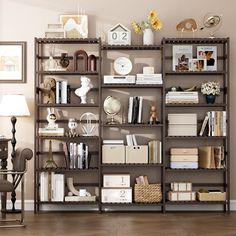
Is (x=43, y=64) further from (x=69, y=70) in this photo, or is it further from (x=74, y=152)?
(x=74, y=152)

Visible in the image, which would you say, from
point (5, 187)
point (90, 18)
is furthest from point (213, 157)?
point (5, 187)

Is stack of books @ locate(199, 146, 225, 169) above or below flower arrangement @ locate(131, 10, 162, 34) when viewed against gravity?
below

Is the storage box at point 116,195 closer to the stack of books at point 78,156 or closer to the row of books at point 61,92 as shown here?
the stack of books at point 78,156

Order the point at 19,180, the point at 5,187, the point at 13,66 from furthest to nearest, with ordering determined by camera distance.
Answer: the point at 13,66 < the point at 19,180 < the point at 5,187

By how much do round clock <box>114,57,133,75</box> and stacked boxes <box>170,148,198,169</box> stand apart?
1068 millimetres

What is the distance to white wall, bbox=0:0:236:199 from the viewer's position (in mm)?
7078

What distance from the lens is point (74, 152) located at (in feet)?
22.4

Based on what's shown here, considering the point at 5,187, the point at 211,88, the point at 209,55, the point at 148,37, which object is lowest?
the point at 5,187

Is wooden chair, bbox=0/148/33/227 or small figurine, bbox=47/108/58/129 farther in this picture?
small figurine, bbox=47/108/58/129

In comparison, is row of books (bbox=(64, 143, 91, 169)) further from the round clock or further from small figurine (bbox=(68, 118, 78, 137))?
the round clock

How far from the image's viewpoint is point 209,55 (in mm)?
7008

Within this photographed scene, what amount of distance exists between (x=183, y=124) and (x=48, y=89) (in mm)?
1616

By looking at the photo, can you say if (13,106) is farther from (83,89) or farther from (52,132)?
(83,89)

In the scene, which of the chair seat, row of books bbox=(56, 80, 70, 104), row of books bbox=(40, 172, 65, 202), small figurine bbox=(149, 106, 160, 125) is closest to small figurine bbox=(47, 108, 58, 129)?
row of books bbox=(56, 80, 70, 104)
